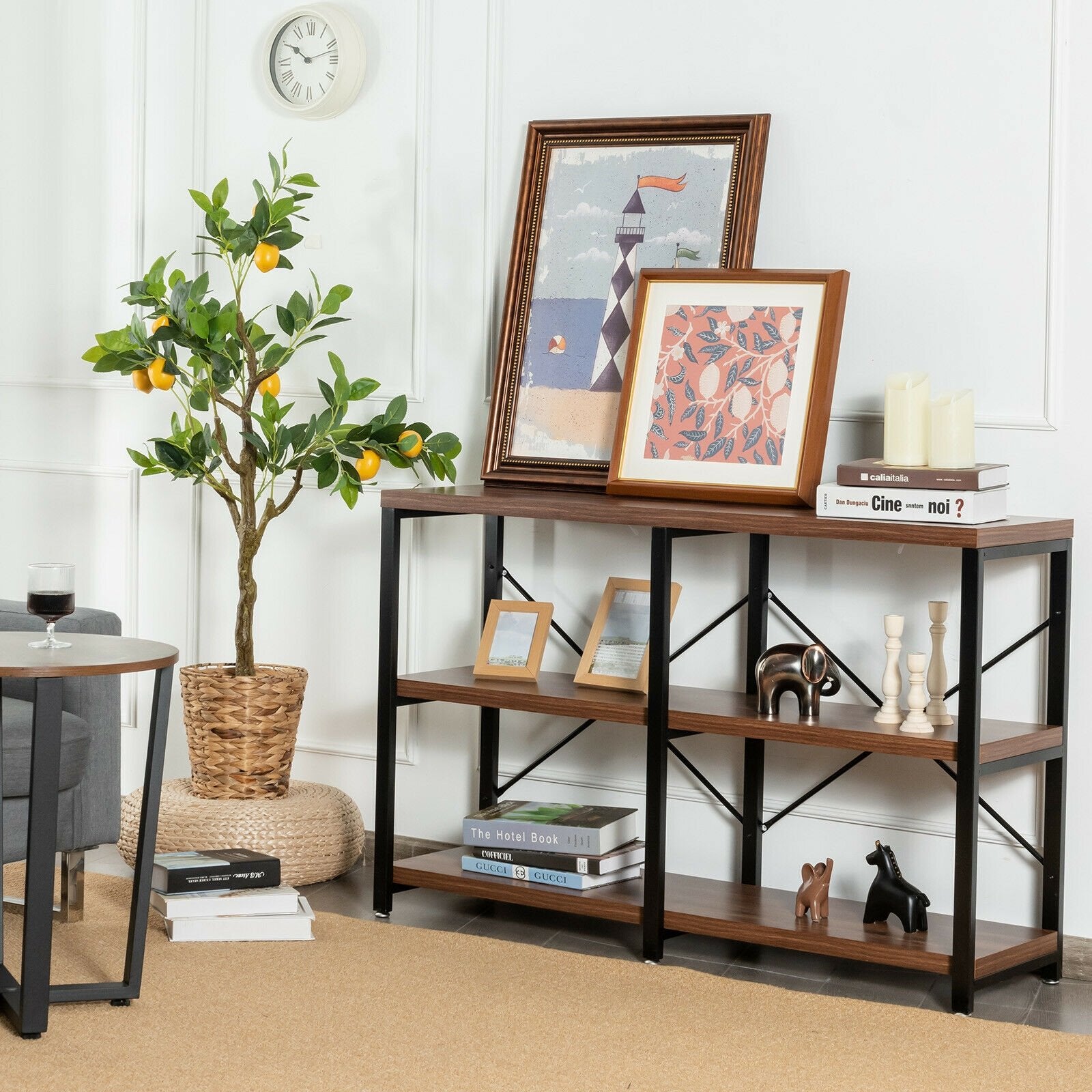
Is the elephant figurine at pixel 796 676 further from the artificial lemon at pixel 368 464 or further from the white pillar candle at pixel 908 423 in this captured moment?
→ the artificial lemon at pixel 368 464

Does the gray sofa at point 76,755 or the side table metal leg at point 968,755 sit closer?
the side table metal leg at point 968,755

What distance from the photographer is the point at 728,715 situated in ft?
10.1

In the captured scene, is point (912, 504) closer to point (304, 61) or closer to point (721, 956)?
point (721, 956)

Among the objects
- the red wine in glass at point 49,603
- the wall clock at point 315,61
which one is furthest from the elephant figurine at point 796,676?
the wall clock at point 315,61

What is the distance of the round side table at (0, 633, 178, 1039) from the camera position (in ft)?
8.12

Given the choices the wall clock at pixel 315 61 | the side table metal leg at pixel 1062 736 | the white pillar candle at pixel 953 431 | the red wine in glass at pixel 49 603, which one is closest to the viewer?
the red wine in glass at pixel 49 603

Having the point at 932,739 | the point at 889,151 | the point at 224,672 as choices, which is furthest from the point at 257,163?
the point at 932,739

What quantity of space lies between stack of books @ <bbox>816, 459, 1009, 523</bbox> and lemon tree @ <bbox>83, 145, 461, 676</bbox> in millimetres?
981

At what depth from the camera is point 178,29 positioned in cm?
413

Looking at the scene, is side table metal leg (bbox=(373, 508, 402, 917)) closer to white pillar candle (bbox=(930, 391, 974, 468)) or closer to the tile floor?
the tile floor

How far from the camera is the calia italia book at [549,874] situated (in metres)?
3.26

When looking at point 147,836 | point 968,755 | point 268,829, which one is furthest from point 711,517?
point 268,829

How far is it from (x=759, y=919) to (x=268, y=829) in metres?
1.14

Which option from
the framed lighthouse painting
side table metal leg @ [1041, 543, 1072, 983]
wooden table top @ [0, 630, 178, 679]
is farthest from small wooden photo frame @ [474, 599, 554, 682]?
side table metal leg @ [1041, 543, 1072, 983]
